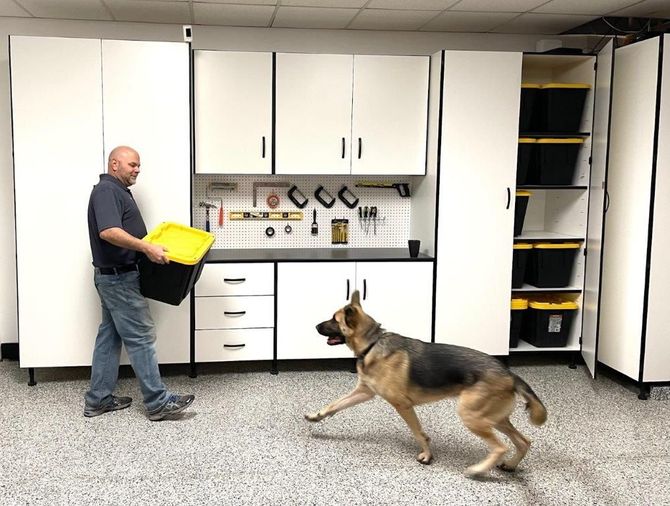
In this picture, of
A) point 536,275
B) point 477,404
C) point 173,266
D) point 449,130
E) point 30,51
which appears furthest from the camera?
point 536,275

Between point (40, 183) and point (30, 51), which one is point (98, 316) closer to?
point (40, 183)

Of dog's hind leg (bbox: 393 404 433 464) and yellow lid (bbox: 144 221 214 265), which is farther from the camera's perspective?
yellow lid (bbox: 144 221 214 265)

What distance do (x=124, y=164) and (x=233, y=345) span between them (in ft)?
4.74

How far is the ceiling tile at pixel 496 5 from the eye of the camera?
168 inches

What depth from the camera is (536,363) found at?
16.5 ft

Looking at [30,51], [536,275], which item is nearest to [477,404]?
[536,275]

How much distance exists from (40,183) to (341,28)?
2.37 m

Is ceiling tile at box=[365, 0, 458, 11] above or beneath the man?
above

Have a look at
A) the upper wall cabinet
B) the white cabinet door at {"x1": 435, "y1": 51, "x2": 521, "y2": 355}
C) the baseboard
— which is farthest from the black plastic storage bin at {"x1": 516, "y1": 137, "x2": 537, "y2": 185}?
the baseboard

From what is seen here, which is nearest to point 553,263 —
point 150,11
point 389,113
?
point 389,113

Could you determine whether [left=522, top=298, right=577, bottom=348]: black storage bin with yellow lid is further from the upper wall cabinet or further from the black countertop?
the upper wall cabinet

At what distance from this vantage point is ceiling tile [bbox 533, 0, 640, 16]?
4250 millimetres

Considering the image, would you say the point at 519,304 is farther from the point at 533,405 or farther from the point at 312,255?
the point at 533,405

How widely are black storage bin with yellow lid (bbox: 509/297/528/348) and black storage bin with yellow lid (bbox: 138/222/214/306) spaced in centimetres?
226
